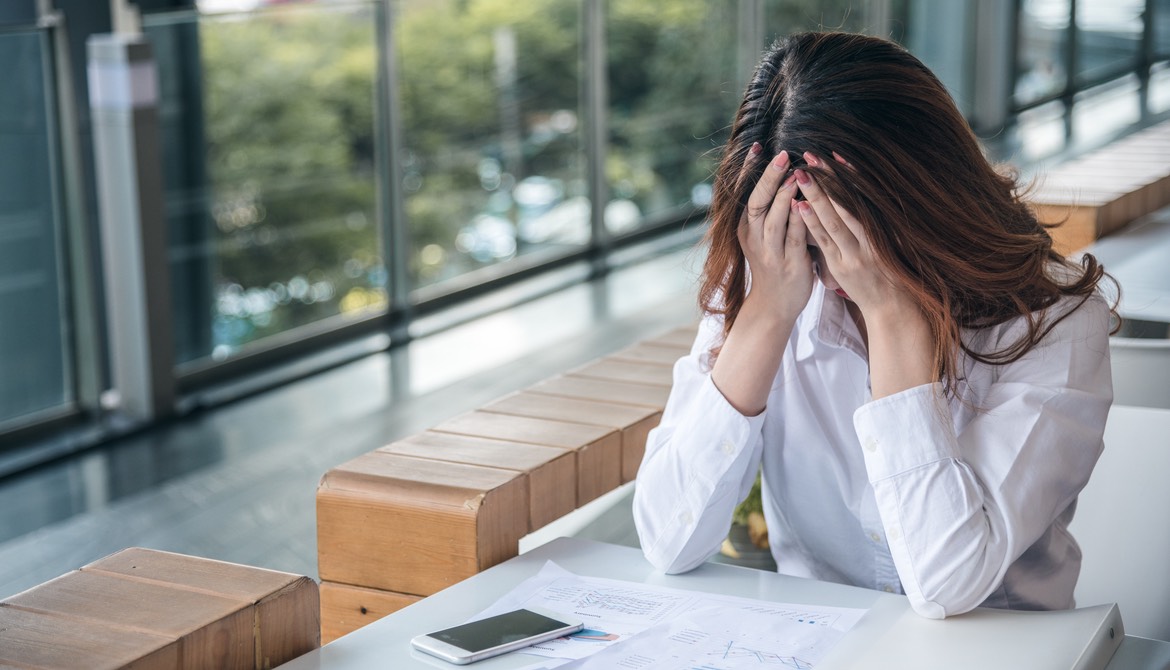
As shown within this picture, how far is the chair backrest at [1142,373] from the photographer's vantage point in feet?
6.01

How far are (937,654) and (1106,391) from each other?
38 cm

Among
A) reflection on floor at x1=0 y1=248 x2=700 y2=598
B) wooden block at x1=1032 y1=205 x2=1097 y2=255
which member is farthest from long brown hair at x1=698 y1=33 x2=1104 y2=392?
reflection on floor at x1=0 y1=248 x2=700 y2=598

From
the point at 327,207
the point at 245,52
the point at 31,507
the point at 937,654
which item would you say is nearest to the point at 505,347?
the point at 327,207

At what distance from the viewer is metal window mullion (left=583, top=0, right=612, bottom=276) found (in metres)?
6.48

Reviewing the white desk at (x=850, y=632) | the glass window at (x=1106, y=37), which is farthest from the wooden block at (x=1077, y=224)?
the glass window at (x=1106, y=37)

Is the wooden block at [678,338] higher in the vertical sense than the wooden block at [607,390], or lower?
lower

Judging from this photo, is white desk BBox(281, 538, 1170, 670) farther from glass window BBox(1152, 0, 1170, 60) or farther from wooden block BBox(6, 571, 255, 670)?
glass window BBox(1152, 0, 1170, 60)

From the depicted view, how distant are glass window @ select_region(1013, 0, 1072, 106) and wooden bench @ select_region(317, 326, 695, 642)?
10.4 m

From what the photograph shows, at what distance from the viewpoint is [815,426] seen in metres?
1.57

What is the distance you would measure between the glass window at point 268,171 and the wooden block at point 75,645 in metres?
3.49

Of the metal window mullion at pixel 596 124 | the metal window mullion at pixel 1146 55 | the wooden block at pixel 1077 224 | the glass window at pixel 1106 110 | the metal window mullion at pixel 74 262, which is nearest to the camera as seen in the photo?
the wooden block at pixel 1077 224

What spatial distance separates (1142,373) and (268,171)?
3.60 m

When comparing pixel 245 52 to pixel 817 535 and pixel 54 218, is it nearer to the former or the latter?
pixel 54 218

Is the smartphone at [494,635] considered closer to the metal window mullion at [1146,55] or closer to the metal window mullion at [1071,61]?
the metal window mullion at [1146,55]
